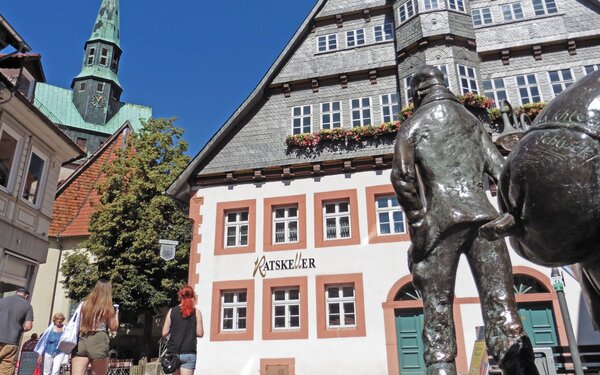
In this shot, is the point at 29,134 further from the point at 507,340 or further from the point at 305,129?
the point at 507,340

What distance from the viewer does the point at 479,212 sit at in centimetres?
360

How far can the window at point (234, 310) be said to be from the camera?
14008mm

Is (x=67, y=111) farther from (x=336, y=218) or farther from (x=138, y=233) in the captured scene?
(x=336, y=218)

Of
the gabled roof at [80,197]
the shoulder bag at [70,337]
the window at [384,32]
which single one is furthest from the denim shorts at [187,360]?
the gabled roof at [80,197]

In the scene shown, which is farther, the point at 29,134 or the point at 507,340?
the point at 29,134

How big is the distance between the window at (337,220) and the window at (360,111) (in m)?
2.90

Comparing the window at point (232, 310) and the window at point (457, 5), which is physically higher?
the window at point (457, 5)

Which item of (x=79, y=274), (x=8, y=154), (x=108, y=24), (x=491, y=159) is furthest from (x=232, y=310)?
(x=108, y=24)

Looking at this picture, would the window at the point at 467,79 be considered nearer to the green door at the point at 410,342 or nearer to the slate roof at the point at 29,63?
the green door at the point at 410,342

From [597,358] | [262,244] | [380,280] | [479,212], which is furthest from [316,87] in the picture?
[479,212]

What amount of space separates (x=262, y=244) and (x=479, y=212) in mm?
11389


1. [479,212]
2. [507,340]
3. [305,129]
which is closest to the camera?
[507,340]

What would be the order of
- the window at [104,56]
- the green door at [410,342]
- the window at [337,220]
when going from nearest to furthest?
the green door at [410,342] → the window at [337,220] → the window at [104,56]

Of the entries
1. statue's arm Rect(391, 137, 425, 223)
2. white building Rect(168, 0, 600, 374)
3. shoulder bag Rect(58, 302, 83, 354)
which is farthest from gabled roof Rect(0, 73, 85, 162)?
statue's arm Rect(391, 137, 425, 223)
